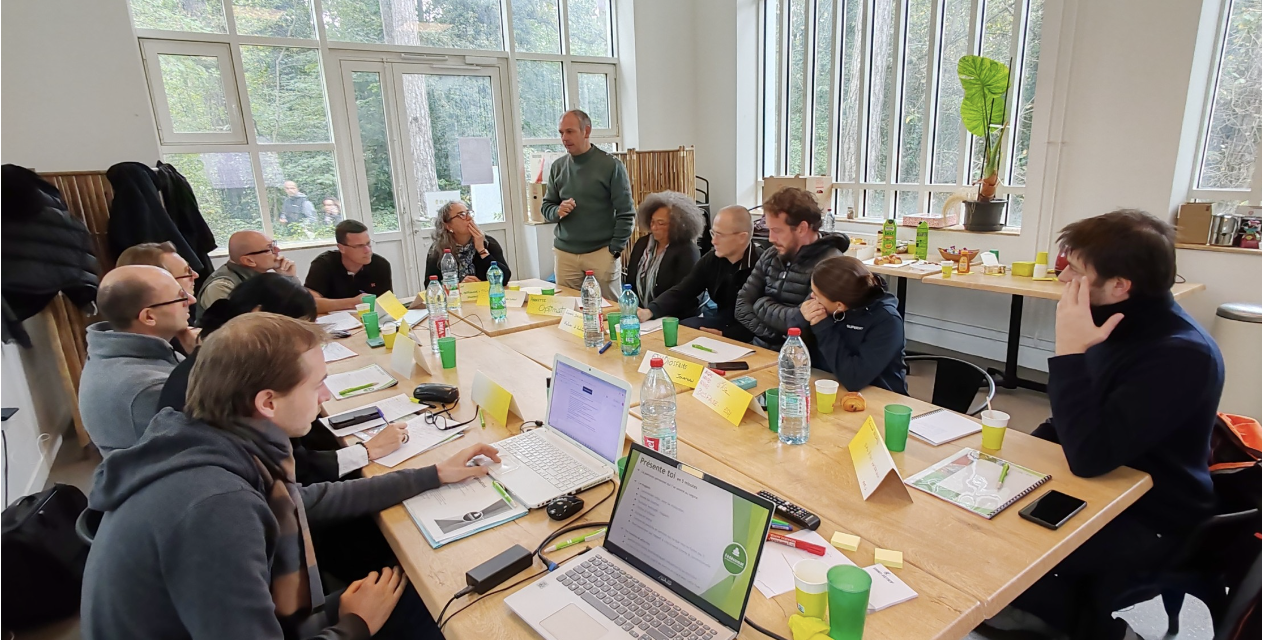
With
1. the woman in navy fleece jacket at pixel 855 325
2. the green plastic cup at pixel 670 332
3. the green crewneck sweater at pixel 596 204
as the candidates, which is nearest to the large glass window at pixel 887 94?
the green crewneck sweater at pixel 596 204

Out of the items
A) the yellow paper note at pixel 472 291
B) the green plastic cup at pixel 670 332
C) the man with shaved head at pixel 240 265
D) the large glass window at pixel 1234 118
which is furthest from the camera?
the yellow paper note at pixel 472 291

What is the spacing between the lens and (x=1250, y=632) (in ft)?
3.57

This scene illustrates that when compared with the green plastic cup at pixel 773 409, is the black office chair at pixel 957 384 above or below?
below

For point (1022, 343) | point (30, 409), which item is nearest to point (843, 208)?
point (1022, 343)

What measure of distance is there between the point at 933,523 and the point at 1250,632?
0.50 metres

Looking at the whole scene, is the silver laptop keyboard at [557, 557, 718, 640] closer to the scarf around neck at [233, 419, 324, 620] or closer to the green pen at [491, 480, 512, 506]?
the green pen at [491, 480, 512, 506]

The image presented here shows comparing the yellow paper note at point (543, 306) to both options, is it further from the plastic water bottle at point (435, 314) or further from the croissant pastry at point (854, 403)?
the croissant pastry at point (854, 403)

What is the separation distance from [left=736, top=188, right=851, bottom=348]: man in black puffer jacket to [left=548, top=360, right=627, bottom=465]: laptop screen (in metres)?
1.23

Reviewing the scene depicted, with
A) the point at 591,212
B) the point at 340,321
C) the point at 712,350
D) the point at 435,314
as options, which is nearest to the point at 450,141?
the point at 591,212

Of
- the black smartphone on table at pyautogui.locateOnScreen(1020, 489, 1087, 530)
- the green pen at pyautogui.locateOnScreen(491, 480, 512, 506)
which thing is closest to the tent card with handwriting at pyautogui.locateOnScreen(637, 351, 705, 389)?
the green pen at pyautogui.locateOnScreen(491, 480, 512, 506)

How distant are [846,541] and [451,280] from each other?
2.82 metres

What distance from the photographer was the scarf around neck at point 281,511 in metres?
1.15

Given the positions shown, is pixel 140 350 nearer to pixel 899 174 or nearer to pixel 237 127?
pixel 237 127

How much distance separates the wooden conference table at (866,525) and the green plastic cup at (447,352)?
491 mm
